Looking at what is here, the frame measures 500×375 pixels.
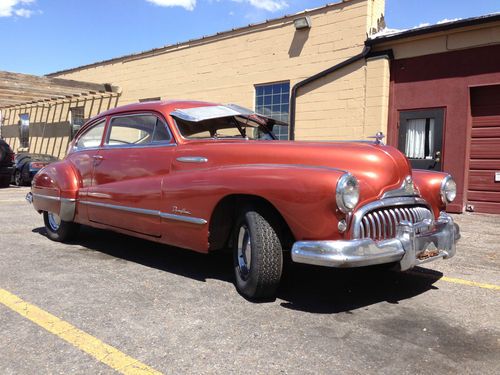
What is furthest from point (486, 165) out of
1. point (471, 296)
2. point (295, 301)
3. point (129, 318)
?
point (129, 318)

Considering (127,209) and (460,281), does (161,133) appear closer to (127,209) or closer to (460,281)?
(127,209)

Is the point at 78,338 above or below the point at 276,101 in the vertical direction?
below

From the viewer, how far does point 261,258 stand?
3.38 meters

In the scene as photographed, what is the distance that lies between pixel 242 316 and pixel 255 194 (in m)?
0.90

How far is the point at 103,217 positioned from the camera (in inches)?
193

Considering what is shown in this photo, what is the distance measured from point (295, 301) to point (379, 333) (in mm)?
790

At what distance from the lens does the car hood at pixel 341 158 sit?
3396 millimetres

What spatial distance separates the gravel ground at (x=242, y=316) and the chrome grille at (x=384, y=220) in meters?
0.62

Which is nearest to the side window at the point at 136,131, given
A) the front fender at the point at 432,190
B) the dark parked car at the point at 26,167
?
the front fender at the point at 432,190

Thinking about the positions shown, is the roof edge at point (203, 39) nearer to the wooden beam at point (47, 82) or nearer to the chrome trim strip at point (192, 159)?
the wooden beam at point (47, 82)

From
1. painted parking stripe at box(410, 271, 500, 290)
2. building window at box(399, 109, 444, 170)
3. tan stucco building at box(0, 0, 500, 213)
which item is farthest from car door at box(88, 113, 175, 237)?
building window at box(399, 109, 444, 170)

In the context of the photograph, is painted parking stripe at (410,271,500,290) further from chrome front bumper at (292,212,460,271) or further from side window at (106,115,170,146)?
side window at (106,115,170,146)

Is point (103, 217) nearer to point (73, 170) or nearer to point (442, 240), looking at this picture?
point (73, 170)

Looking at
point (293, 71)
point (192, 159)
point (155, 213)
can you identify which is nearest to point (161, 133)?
point (192, 159)
